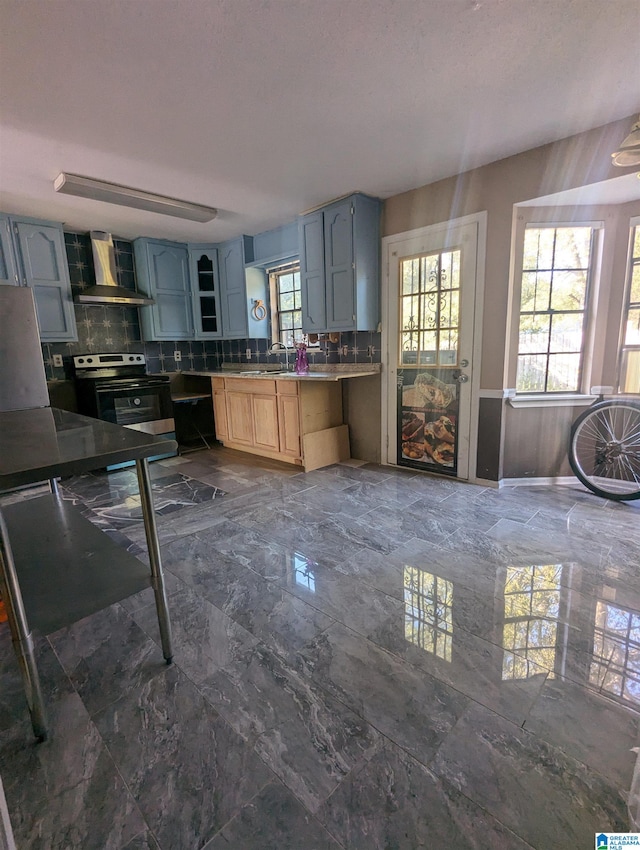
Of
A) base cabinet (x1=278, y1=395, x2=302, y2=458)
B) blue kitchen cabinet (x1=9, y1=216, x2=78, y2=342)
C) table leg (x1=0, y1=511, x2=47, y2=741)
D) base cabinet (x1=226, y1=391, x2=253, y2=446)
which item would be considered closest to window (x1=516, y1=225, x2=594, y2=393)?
base cabinet (x1=278, y1=395, x2=302, y2=458)

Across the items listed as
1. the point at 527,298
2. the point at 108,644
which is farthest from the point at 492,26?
the point at 108,644

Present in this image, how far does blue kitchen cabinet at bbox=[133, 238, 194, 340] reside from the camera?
4.58 meters

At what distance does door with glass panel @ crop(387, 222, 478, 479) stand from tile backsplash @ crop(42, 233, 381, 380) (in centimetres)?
35

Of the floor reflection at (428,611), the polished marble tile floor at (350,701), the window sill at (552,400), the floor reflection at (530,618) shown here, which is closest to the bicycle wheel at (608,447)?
the window sill at (552,400)

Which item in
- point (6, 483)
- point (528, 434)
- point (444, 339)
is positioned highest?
point (444, 339)

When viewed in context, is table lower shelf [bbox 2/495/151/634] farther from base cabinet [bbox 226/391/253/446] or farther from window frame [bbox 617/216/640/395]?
window frame [bbox 617/216/640/395]

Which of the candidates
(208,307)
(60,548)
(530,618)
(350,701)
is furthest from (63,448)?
(208,307)

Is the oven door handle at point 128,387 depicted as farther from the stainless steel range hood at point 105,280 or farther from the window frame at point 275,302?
the window frame at point 275,302

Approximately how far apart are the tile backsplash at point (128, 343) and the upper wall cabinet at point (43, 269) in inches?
13.4

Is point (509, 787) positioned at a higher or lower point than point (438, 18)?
lower

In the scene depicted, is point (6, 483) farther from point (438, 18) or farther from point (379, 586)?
point (438, 18)

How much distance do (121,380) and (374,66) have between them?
358 centimetres

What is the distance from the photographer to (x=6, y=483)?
992 mm

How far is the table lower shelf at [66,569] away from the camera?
135cm
